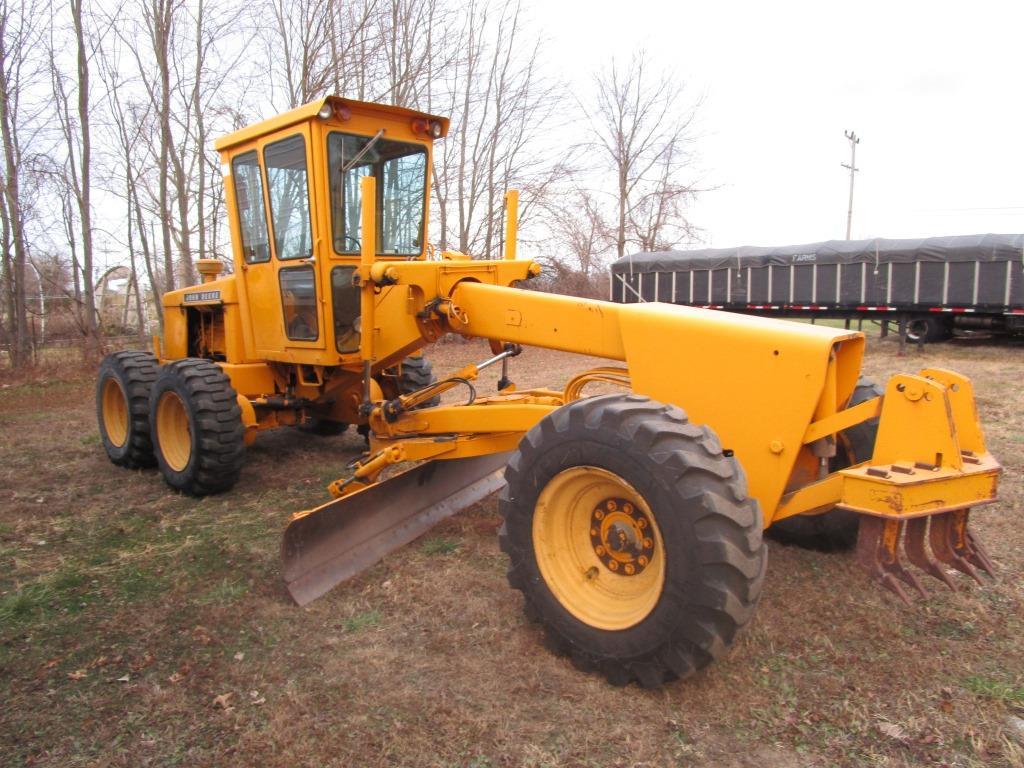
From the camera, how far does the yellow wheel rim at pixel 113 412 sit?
21.6ft

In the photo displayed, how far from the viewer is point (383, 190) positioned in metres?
5.25

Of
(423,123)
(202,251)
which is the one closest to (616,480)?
(423,123)

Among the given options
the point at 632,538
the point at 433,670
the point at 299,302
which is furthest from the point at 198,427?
the point at 632,538

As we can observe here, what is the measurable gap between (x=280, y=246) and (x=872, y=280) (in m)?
14.7

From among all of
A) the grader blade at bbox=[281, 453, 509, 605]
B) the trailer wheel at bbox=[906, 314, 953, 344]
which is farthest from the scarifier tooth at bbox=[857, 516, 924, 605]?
the trailer wheel at bbox=[906, 314, 953, 344]

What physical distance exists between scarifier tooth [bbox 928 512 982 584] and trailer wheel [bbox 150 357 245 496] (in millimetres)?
4369

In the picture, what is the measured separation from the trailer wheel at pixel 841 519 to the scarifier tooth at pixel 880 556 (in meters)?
0.72

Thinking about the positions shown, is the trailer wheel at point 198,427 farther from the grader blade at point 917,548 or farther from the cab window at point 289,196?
the grader blade at point 917,548

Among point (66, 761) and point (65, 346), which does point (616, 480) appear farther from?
point (65, 346)

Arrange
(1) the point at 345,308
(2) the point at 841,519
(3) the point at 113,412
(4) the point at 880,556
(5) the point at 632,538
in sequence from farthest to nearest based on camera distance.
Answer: (3) the point at 113,412 < (1) the point at 345,308 < (2) the point at 841,519 < (5) the point at 632,538 < (4) the point at 880,556

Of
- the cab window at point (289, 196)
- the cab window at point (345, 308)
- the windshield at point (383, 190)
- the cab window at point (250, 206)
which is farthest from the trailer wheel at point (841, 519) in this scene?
the cab window at point (250, 206)

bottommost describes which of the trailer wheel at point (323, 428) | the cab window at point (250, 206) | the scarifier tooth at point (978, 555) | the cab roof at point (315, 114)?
the trailer wheel at point (323, 428)

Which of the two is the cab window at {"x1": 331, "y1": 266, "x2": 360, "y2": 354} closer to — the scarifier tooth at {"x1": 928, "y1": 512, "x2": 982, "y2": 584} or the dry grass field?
the dry grass field

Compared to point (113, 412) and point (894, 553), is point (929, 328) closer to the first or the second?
point (894, 553)
